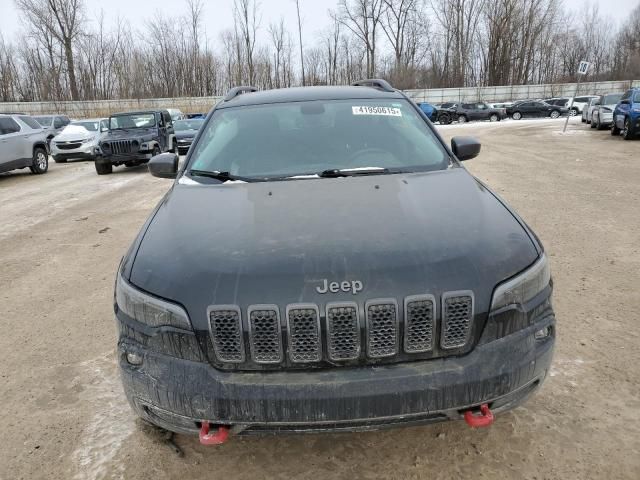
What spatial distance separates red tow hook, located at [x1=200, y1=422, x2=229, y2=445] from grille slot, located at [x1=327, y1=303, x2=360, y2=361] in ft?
1.67

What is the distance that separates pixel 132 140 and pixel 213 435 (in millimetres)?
12779

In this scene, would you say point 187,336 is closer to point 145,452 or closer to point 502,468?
point 145,452

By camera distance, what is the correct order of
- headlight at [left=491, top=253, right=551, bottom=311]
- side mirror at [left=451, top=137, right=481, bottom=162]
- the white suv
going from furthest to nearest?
the white suv, side mirror at [left=451, top=137, right=481, bottom=162], headlight at [left=491, top=253, right=551, bottom=311]

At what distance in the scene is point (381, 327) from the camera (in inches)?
70.7

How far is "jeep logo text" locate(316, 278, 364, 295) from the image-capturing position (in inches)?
70.8

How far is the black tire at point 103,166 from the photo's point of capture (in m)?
13.3

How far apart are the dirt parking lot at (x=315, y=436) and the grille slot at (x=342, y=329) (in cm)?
74

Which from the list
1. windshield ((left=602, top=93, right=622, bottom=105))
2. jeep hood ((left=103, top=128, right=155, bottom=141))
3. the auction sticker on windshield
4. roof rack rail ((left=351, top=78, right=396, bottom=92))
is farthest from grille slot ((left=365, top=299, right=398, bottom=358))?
windshield ((left=602, top=93, right=622, bottom=105))

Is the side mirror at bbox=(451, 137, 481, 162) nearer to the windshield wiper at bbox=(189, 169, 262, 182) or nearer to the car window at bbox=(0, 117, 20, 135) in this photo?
the windshield wiper at bbox=(189, 169, 262, 182)

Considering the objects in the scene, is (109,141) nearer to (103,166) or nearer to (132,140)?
(132,140)

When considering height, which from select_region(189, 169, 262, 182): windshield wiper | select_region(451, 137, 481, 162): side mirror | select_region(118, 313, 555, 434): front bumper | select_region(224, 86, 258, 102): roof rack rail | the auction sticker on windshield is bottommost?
select_region(118, 313, 555, 434): front bumper

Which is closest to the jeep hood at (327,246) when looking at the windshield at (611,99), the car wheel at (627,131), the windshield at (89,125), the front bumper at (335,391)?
the front bumper at (335,391)

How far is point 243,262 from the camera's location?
1.93m

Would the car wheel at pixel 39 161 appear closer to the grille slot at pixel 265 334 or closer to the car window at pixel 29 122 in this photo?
the car window at pixel 29 122
